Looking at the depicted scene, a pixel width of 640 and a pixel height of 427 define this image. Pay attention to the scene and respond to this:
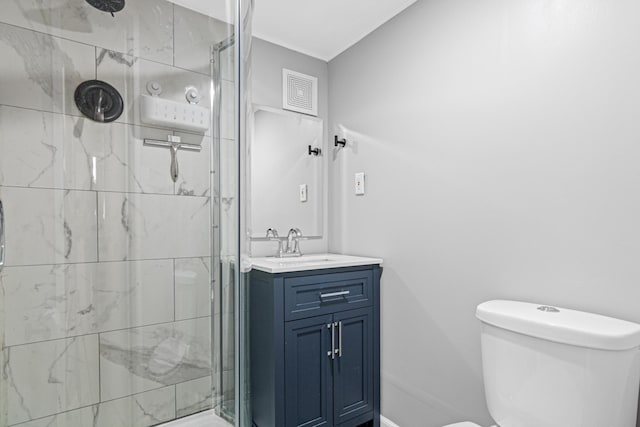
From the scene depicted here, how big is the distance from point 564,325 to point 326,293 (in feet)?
3.25

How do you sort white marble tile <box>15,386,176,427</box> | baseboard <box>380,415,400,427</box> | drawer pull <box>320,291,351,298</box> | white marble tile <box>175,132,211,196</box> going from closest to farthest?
white marble tile <box>15,386,176,427</box>
white marble tile <box>175,132,211,196</box>
drawer pull <box>320,291,351,298</box>
baseboard <box>380,415,400,427</box>

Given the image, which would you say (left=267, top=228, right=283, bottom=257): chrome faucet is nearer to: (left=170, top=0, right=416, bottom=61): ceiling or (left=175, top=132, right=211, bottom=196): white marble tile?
(left=175, top=132, right=211, bottom=196): white marble tile

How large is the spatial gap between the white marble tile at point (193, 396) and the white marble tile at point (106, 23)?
117 cm

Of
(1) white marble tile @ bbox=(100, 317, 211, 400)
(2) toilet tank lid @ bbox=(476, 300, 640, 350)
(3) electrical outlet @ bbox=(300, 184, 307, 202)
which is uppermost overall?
(3) electrical outlet @ bbox=(300, 184, 307, 202)

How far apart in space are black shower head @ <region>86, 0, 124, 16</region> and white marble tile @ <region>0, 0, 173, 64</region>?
0.01 m

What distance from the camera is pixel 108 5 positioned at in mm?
1096

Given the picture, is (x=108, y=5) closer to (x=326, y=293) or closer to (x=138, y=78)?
(x=138, y=78)

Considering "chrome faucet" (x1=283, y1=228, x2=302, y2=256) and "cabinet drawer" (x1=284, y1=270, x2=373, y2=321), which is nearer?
"cabinet drawer" (x1=284, y1=270, x2=373, y2=321)

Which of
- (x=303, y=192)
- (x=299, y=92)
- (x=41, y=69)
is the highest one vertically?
(x=299, y=92)

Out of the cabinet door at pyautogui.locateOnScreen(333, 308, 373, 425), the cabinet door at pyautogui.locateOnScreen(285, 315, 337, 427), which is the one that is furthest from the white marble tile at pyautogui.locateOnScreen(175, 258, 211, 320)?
the cabinet door at pyautogui.locateOnScreen(333, 308, 373, 425)

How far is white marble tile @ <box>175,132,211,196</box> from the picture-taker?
1.21 m

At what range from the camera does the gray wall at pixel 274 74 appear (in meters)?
2.06

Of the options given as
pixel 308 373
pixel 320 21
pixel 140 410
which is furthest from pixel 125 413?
pixel 320 21

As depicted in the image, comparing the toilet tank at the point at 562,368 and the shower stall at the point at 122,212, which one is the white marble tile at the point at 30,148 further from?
the toilet tank at the point at 562,368
